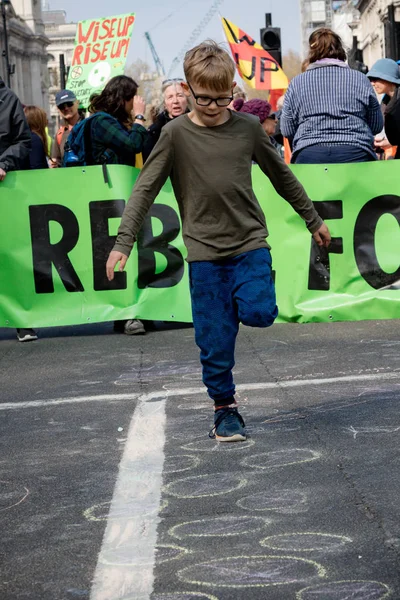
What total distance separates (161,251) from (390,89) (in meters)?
2.56

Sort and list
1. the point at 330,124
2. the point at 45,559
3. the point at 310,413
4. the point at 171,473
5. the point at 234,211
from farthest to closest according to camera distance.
→ 1. the point at 330,124
2. the point at 310,413
3. the point at 234,211
4. the point at 171,473
5. the point at 45,559

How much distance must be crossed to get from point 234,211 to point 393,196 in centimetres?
447

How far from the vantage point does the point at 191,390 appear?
662 centimetres

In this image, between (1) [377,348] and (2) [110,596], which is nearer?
(2) [110,596]

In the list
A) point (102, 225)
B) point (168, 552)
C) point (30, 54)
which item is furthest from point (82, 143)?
point (30, 54)

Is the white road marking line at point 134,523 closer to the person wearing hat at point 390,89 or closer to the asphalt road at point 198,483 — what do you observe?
the asphalt road at point 198,483

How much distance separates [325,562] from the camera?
3.43 meters

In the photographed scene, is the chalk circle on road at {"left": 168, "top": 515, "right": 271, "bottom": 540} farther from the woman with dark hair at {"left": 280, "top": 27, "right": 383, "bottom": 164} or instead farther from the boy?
the woman with dark hair at {"left": 280, "top": 27, "right": 383, "bottom": 164}

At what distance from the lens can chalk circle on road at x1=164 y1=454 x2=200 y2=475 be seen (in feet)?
15.3

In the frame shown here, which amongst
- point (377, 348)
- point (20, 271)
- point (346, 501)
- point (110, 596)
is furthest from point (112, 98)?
point (110, 596)

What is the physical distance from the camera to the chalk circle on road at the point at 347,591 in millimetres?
3154

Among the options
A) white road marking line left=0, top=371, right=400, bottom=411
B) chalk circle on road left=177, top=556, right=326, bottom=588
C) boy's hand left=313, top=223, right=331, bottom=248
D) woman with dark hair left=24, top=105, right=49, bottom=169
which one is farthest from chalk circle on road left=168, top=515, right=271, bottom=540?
woman with dark hair left=24, top=105, right=49, bottom=169

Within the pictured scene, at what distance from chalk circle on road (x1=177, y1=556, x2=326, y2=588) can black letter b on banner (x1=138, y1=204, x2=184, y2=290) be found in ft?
20.2

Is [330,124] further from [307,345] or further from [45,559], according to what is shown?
[45,559]
